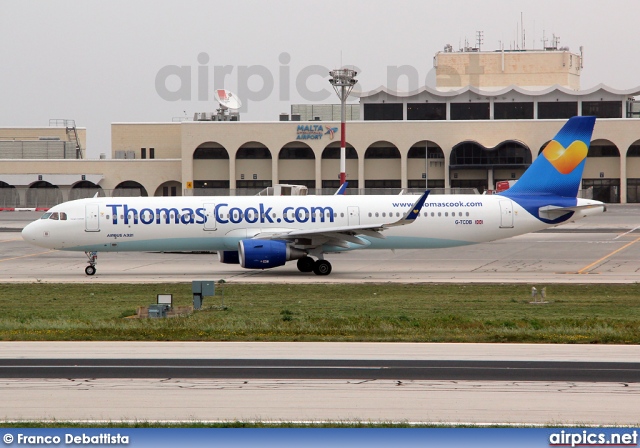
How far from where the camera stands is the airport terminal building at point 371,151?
9844 cm

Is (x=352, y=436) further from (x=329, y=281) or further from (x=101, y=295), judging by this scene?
(x=329, y=281)

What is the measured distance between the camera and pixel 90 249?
39156 mm

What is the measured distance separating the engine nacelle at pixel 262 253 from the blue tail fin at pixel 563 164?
11.3 m

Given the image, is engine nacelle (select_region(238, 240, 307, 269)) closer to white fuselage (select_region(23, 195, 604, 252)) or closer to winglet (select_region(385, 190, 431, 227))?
white fuselage (select_region(23, 195, 604, 252))

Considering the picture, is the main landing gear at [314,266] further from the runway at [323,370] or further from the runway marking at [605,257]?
the runway at [323,370]

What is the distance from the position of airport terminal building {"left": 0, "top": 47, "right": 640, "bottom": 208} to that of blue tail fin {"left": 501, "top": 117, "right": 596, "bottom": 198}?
5578 centimetres

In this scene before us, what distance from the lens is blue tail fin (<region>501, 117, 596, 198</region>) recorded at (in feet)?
132

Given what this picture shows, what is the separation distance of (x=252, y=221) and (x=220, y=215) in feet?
4.79

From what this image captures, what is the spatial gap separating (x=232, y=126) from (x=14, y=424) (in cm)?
8724

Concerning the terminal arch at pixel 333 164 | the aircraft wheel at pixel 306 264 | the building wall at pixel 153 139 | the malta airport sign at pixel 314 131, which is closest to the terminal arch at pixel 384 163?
the terminal arch at pixel 333 164

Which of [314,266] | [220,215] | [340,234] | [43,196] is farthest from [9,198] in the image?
[340,234]

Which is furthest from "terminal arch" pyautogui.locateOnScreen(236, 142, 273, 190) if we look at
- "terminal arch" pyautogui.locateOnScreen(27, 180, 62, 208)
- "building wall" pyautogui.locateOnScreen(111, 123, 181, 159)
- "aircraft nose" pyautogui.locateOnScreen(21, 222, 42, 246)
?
"aircraft nose" pyautogui.locateOnScreen(21, 222, 42, 246)

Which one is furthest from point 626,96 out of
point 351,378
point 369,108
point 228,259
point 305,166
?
point 351,378

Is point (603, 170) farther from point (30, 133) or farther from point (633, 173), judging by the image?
point (30, 133)
